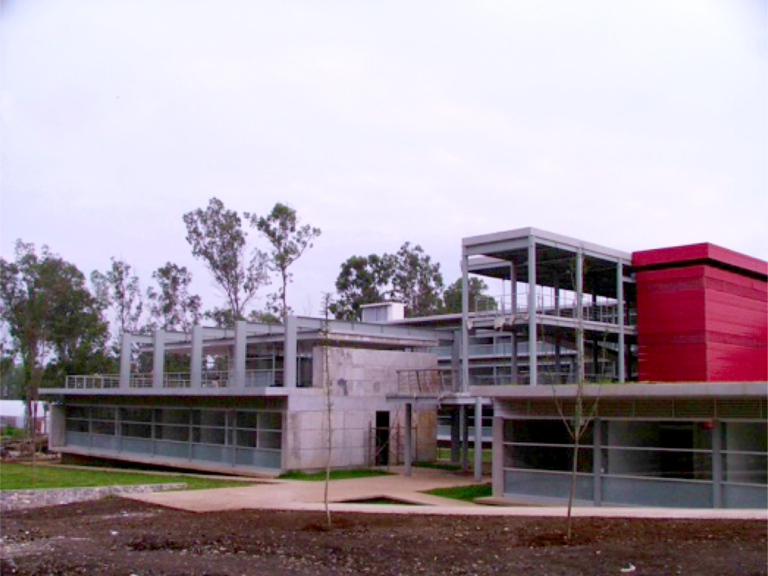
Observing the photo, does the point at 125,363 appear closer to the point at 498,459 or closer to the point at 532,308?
the point at 532,308

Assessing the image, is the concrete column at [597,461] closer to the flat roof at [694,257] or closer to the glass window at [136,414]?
the flat roof at [694,257]

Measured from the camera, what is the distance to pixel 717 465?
1861cm

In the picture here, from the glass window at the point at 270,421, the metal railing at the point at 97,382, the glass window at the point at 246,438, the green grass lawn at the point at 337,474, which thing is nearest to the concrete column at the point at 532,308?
the green grass lawn at the point at 337,474

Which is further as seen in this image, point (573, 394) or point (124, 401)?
point (124, 401)

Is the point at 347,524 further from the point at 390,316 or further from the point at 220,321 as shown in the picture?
the point at 220,321

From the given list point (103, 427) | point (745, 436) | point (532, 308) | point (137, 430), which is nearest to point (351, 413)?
point (532, 308)

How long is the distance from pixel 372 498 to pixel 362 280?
53099mm

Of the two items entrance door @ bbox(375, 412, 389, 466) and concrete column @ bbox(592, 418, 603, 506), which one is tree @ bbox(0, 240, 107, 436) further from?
concrete column @ bbox(592, 418, 603, 506)

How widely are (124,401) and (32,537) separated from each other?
26.5 m

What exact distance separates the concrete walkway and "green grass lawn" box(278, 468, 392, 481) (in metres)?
1.22

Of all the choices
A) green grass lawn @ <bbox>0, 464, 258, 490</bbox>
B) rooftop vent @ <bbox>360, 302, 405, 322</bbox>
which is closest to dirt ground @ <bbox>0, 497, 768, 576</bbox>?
green grass lawn @ <bbox>0, 464, 258, 490</bbox>

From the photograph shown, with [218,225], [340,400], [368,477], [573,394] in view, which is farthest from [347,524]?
[218,225]

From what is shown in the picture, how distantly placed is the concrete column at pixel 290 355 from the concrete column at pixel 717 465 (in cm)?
1606

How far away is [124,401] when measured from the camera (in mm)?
40469
